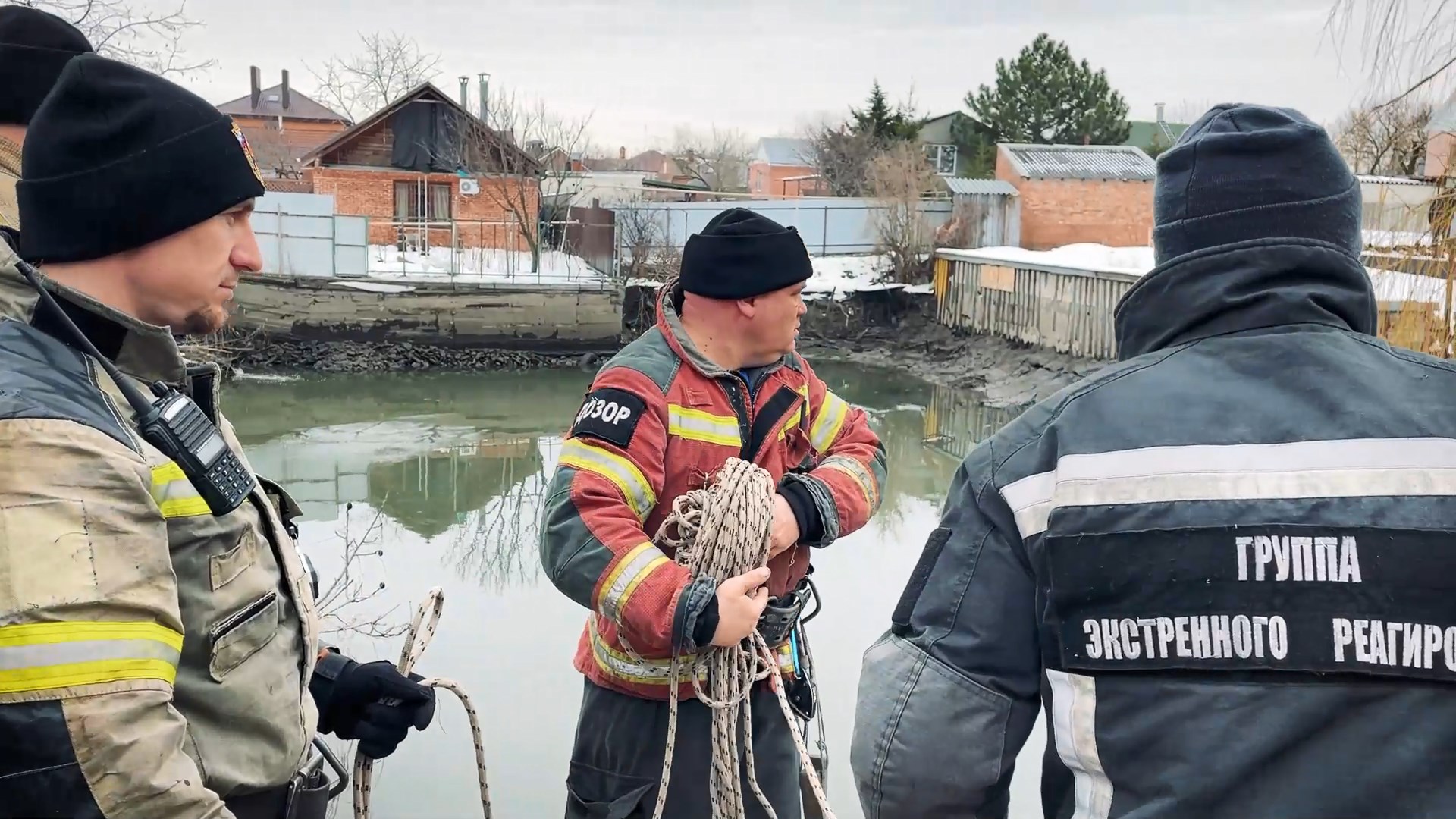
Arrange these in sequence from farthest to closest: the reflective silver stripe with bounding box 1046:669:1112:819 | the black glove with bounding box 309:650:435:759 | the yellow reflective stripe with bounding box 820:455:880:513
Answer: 1. the yellow reflective stripe with bounding box 820:455:880:513
2. the black glove with bounding box 309:650:435:759
3. the reflective silver stripe with bounding box 1046:669:1112:819

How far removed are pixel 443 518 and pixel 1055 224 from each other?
20888 mm

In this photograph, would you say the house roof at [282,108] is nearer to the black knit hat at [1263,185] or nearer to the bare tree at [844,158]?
the bare tree at [844,158]

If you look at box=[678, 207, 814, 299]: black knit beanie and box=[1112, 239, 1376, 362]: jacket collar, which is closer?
box=[1112, 239, 1376, 362]: jacket collar

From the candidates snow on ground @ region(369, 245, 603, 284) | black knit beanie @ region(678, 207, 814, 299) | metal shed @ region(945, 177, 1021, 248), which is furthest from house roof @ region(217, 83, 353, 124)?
black knit beanie @ region(678, 207, 814, 299)

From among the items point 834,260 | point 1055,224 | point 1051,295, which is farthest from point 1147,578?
point 1055,224

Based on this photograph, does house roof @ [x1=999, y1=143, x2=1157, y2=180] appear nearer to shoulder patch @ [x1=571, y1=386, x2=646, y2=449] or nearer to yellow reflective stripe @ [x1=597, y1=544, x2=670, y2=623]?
shoulder patch @ [x1=571, y1=386, x2=646, y2=449]

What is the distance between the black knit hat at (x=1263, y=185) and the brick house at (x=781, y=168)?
137ft

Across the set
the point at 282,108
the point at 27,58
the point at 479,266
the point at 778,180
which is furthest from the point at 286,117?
the point at 27,58

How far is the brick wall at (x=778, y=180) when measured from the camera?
44.0 meters

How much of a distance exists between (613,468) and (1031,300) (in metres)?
18.7

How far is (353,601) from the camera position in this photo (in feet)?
17.5

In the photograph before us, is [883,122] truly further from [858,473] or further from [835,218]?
[858,473]

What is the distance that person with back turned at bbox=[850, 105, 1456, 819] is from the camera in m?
1.22

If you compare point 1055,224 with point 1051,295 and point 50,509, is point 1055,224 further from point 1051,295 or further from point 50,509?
point 50,509
